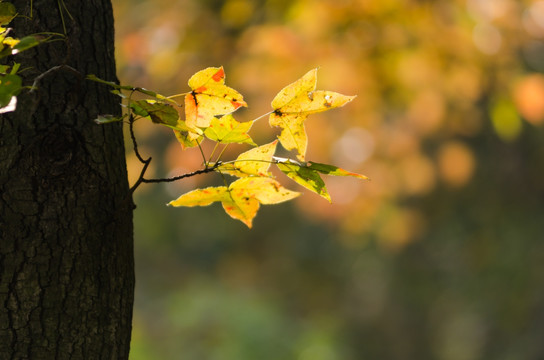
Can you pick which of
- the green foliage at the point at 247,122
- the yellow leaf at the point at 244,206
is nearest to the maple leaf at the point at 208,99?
the green foliage at the point at 247,122

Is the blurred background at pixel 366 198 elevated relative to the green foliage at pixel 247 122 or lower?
elevated

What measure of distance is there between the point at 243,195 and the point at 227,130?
88mm

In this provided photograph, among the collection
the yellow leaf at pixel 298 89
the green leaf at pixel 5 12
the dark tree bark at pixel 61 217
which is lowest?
the dark tree bark at pixel 61 217

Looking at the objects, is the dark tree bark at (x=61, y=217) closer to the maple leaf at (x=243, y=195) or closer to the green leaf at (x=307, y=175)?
the maple leaf at (x=243, y=195)

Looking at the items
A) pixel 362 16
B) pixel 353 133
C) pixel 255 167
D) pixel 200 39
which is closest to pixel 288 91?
pixel 255 167

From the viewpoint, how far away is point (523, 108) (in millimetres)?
3156

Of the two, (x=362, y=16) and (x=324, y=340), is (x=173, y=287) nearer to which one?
(x=324, y=340)

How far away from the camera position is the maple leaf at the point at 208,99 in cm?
74

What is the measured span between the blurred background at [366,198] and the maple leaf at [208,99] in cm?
212

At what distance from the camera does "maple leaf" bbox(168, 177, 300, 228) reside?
0.80 m

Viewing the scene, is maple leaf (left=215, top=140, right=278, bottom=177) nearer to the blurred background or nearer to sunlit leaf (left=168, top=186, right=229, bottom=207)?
sunlit leaf (left=168, top=186, right=229, bottom=207)

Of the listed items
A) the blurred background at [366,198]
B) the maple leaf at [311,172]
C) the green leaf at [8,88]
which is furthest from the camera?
the blurred background at [366,198]

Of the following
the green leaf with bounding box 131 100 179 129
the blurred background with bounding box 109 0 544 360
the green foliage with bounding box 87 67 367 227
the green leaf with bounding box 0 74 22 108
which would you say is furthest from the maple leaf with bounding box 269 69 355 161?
the blurred background with bounding box 109 0 544 360

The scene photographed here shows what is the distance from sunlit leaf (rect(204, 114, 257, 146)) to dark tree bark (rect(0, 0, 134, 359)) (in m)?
0.12
